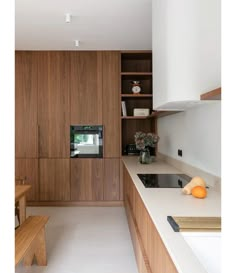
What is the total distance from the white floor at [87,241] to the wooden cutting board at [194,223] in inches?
56.8

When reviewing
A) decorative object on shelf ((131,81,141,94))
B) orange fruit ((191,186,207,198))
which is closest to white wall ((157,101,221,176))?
orange fruit ((191,186,207,198))

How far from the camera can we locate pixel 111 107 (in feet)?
16.1

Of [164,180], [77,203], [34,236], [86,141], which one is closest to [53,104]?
[86,141]

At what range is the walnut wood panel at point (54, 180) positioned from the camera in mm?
4840

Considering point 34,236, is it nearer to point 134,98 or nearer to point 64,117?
point 64,117

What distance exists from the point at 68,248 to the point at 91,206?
1.76 meters

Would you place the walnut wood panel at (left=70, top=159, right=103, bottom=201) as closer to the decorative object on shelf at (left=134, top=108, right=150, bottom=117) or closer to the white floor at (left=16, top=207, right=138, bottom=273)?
the white floor at (left=16, top=207, right=138, bottom=273)

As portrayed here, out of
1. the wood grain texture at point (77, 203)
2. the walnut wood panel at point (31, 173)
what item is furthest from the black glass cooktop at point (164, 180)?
the walnut wood panel at point (31, 173)

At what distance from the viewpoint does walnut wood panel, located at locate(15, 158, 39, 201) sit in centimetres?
484

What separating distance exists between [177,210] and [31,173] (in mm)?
3735
